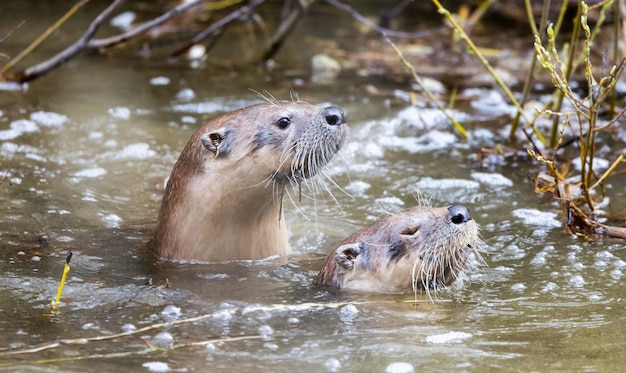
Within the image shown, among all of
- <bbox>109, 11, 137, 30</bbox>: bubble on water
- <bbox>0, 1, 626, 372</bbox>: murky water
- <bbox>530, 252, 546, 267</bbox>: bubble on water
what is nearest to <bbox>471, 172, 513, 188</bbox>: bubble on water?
<bbox>0, 1, 626, 372</bbox>: murky water

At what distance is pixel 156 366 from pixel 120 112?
12.6 feet

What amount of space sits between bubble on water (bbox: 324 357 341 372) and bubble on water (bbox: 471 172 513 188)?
101 inches

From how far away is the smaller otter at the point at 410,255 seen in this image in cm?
410

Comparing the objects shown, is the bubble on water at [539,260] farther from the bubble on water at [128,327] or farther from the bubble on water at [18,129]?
the bubble on water at [18,129]

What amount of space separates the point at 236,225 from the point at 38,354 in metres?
1.32

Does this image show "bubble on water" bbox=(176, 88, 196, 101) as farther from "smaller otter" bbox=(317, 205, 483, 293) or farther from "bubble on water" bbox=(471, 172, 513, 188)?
"smaller otter" bbox=(317, 205, 483, 293)

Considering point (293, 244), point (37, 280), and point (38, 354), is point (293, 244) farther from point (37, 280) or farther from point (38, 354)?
point (38, 354)

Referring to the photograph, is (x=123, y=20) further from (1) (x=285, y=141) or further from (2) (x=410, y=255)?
(2) (x=410, y=255)

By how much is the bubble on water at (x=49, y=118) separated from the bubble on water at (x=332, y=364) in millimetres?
3660

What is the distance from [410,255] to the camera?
4137 millimetres

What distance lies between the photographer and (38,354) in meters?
3.30

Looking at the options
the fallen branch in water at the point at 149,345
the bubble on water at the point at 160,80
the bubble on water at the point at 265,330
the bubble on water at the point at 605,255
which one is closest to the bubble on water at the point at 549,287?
the bubble on water at the point at 605,255

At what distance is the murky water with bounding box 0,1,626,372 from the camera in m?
3.41

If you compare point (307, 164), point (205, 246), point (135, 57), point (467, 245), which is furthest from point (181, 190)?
point (135, 57)
